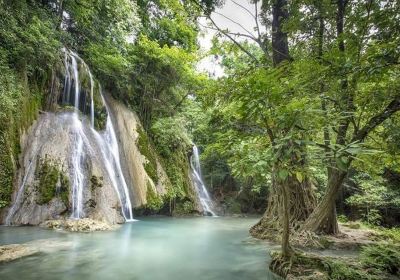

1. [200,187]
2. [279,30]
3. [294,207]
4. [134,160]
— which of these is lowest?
[294,207]

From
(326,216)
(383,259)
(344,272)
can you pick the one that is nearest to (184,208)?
(326,216)

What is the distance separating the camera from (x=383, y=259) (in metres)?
4.52

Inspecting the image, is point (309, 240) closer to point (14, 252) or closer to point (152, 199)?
point (14, 252)

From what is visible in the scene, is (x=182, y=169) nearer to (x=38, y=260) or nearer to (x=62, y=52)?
(x=62, y=52)

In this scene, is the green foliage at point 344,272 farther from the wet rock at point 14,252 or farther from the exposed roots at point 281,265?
the wet rock at point 14,252

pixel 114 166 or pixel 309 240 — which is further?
pixel 114 166

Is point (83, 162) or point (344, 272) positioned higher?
point (83, 162)

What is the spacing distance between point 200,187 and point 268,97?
46.1 feet

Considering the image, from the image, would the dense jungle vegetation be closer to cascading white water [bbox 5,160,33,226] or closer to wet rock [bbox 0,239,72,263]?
cascading white water [bbox 5,160,33,226]

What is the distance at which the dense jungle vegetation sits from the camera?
3758 mm

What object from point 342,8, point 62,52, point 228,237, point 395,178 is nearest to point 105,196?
point 228,237

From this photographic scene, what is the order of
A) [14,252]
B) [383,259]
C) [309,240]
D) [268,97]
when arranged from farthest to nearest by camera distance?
[309,240], [14,252], [383,259], [268,97]

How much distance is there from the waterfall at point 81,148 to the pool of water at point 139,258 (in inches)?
70.0

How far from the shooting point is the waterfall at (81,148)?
952 centimetres
